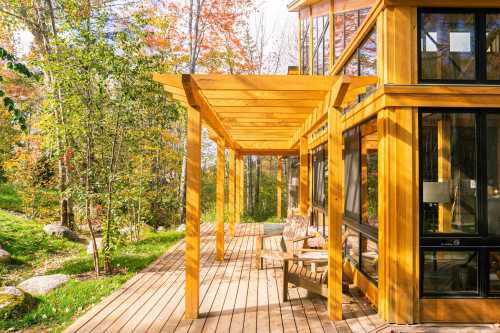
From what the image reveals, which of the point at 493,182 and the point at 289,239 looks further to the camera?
the point at 289,239

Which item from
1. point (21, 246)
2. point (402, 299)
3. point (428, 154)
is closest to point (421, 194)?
point (428, 154)

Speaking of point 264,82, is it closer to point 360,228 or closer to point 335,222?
point 335,222

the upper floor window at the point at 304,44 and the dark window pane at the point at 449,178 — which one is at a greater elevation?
the upper floor window at the point at 304,44

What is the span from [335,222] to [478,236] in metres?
1.46

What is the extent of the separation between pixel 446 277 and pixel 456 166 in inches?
46.9

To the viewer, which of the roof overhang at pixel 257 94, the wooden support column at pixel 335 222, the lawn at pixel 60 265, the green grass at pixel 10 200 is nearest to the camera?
the roof overhang at pixel 257 94

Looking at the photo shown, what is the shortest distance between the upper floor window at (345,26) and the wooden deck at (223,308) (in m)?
4.22

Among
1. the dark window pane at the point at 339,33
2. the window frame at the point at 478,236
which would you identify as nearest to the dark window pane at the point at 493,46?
the window frame at the point at 478,236

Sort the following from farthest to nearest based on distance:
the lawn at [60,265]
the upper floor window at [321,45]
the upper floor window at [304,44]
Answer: the upper floor window at [304,44]
the upper floor window at [321,45]
the lawn at [60,265]

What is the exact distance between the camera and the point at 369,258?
4.43 m

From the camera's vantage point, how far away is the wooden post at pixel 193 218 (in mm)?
3846

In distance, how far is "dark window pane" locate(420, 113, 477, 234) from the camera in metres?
3.60

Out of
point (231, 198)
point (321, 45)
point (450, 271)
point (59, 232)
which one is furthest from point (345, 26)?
point (59, 232)

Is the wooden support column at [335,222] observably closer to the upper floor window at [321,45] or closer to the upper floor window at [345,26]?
the upper floor window at [345,26]
